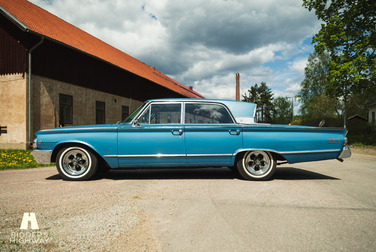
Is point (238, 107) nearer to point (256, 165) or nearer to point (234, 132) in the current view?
point (234, 132)

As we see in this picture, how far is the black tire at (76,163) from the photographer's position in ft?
15.4

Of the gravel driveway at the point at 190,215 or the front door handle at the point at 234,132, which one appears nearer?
the gravel driveway at the point at 190,215

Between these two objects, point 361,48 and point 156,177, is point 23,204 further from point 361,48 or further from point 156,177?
point 361,48

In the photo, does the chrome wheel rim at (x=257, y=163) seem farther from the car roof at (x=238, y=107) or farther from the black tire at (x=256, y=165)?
the car roof at (x=238, y=107)

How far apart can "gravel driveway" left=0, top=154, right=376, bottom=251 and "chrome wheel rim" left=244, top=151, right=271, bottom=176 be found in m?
0.27

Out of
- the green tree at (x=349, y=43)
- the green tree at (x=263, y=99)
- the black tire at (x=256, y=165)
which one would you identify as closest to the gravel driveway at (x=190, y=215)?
the black tire at (x=256, y=165)

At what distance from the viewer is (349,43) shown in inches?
644

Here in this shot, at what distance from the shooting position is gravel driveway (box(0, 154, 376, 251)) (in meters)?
2.16

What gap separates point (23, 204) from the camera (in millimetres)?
3234

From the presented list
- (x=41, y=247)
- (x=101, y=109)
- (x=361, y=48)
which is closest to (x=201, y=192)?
(x=41, y=247)

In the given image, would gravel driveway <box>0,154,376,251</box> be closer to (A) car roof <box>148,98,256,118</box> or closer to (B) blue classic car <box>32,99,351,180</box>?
(B) blue classic car <box>32,99,351,180</box>

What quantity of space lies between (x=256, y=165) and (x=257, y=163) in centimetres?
5

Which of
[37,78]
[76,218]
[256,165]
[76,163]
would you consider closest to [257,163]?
[256,165]

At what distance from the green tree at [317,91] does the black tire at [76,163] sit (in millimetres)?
44790
